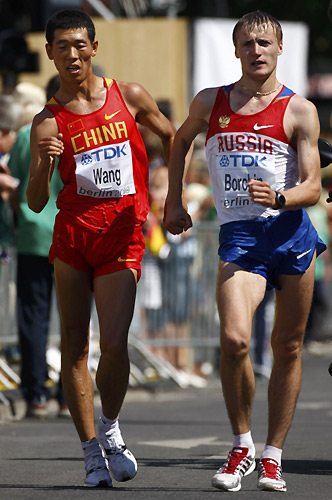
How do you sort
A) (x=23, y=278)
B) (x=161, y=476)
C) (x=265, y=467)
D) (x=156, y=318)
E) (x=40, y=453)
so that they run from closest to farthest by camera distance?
(x=265, y=467)
(x=161, y=476)
(x=40, y=453)
(x=23, y=278)
(x=156, y=318)

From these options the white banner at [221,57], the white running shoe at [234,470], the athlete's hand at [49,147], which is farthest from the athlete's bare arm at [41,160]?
the white banner at [221,57]

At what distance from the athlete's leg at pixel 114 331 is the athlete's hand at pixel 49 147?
2.09 ft

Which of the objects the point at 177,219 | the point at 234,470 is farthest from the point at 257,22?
the point at 234,470

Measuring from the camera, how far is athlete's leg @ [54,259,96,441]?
6215 millimetres

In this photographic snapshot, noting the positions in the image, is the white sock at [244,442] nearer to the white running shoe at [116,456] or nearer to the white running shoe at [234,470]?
the white running shoe at [234,470]

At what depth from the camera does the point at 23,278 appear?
9.43 metres

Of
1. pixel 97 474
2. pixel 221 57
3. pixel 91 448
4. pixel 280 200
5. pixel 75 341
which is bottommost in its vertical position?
pixel 97 474

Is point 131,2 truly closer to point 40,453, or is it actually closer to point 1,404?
point 1,404

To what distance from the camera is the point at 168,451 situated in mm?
7645

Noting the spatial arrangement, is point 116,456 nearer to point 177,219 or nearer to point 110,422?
point 110,422

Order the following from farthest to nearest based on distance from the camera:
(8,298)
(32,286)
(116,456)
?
(8,298)
(32,286)
(116,456)

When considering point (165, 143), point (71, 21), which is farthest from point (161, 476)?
point (71, 21)

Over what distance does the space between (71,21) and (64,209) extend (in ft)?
2.99

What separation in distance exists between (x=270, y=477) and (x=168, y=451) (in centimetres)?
175
